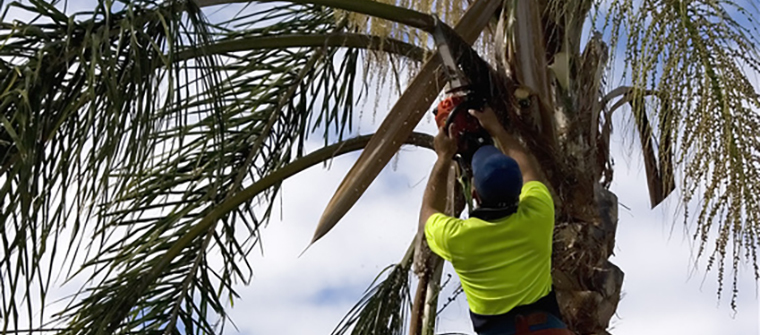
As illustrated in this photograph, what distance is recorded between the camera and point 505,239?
12.3 ft

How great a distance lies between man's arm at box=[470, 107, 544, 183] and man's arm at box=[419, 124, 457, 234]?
5.4 inches

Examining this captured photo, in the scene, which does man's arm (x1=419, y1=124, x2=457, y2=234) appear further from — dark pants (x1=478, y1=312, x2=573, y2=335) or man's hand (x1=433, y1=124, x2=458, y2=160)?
dark pants (x1=478, y1=312, x2=573, y2=335)

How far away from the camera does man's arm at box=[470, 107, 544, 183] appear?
411cm

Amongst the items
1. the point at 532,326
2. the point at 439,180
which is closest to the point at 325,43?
the point at 439,180

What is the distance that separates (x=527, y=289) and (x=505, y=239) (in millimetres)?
209

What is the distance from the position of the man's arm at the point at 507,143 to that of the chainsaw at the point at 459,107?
0.03 meters

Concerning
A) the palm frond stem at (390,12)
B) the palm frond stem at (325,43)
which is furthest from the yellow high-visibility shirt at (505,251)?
the palm frond stem at (325,43)

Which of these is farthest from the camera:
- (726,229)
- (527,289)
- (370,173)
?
(370,173)

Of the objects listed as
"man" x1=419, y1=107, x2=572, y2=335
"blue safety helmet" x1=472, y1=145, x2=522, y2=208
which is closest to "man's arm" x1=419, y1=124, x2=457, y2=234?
"man" x1=419, y1=107, x2=572, y2=335

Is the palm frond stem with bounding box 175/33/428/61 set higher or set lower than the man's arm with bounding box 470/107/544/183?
higher

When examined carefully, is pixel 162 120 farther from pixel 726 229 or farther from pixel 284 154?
pixel 284 154

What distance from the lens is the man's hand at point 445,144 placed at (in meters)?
4.12

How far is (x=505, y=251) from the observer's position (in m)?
3.78

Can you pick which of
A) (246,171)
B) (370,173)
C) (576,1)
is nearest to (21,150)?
(370,173)
